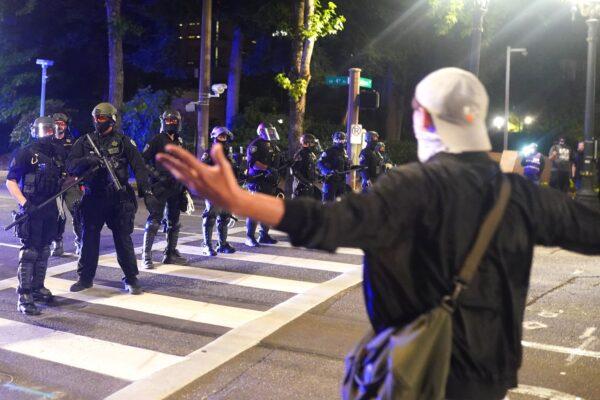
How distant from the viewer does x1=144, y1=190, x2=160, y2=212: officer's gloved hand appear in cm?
801

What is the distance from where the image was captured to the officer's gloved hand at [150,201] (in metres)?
8.01

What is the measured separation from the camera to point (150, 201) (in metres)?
8.39

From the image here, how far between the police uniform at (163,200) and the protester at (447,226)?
6693 millimetres

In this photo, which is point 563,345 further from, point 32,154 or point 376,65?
point 376,65

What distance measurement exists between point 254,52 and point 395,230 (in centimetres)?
2553

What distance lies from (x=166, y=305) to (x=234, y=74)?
66.3 feet

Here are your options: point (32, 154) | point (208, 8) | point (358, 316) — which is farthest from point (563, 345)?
point (208, 8)

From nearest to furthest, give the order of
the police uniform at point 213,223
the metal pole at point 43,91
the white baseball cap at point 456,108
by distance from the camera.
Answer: the white baseball cap at point 456,108
the police uniform at point 213,223
the metal pole at point 43,91

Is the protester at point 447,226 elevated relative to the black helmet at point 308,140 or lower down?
lower down

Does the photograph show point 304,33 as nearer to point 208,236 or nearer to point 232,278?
point 208,236

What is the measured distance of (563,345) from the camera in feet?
19.9

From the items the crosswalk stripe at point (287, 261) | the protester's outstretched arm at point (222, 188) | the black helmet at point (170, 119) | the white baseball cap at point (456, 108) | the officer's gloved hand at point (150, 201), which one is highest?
the black helmet at point (170, 119)

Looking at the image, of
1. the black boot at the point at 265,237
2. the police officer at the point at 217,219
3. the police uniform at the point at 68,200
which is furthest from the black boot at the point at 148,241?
the black boot at the point at 265,237

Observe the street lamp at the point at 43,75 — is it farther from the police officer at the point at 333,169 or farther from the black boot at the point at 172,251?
the black boot at the point at 172,251
